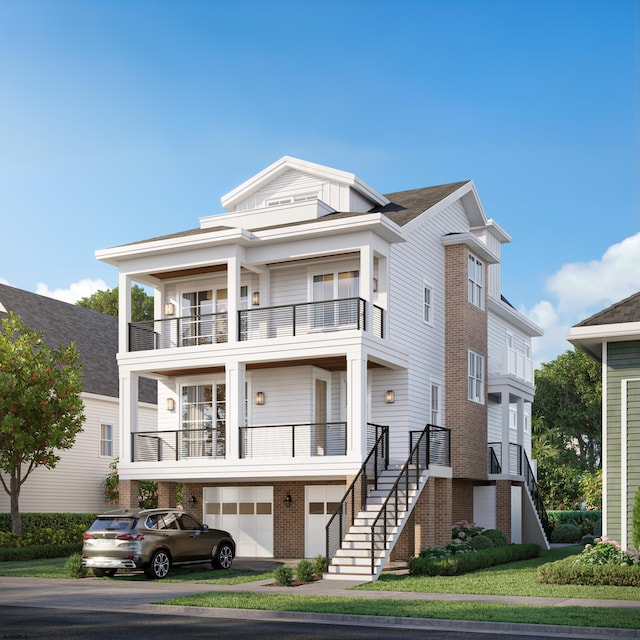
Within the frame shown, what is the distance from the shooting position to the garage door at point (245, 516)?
29.8 m

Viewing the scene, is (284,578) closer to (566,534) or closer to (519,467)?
(519,467)

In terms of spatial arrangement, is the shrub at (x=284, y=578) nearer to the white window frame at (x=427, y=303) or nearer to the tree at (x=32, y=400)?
the white window frame at (x=427, y=303)

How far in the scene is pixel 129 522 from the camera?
72.1ft

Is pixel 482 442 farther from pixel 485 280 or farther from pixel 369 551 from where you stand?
pixel 369 551

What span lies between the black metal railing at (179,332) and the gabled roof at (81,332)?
Answer: 8138mm

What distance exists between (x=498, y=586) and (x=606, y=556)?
268 cm

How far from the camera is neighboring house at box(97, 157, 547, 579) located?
26422mm

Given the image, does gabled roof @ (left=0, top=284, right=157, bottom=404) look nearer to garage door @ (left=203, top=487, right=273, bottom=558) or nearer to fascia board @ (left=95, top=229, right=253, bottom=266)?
fascia board @ (left=95, top=229, right=253, bottom=266)

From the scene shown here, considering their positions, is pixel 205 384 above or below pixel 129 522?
above

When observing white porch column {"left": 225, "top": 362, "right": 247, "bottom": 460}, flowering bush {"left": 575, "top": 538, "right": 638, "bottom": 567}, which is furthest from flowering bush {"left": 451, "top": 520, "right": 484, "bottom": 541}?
flowering bush {"left": 575, "top": 538, "right": 638, "bottom": 567}

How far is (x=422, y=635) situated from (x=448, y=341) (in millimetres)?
17421

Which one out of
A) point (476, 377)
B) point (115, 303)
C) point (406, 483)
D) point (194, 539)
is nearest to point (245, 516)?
point (194, 539)

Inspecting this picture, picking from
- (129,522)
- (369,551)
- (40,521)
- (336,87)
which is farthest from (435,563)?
(40,521)

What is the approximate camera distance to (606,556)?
2083 cm
